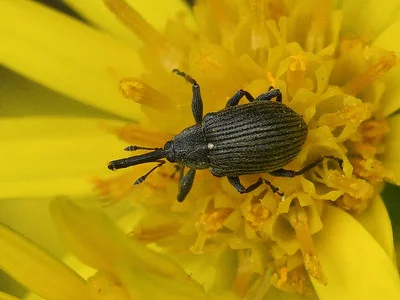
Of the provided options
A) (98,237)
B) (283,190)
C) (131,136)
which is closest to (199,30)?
(131,136)

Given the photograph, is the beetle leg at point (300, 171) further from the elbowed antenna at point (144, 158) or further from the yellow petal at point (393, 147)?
the elbowed antenna at point (144, 158)

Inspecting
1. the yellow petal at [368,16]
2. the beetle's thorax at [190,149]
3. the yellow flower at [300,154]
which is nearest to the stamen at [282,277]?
the yellow flower at [300,154]

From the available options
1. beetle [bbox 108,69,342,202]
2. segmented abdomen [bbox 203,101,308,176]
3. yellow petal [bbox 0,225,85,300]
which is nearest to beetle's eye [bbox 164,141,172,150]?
beetle [bbox 108,69,342,202]

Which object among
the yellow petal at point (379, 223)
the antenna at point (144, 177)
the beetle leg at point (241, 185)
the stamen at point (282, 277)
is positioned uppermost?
the beetle leg at point (241, 185)

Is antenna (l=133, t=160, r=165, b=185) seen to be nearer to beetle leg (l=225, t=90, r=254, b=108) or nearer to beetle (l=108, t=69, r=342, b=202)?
beetle (l=108, t=69, r=342, b=202)

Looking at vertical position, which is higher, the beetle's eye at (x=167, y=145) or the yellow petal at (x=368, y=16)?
the yellow petal at (x=368, y=16)

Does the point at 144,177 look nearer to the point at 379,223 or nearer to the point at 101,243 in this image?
the point at 101,243
